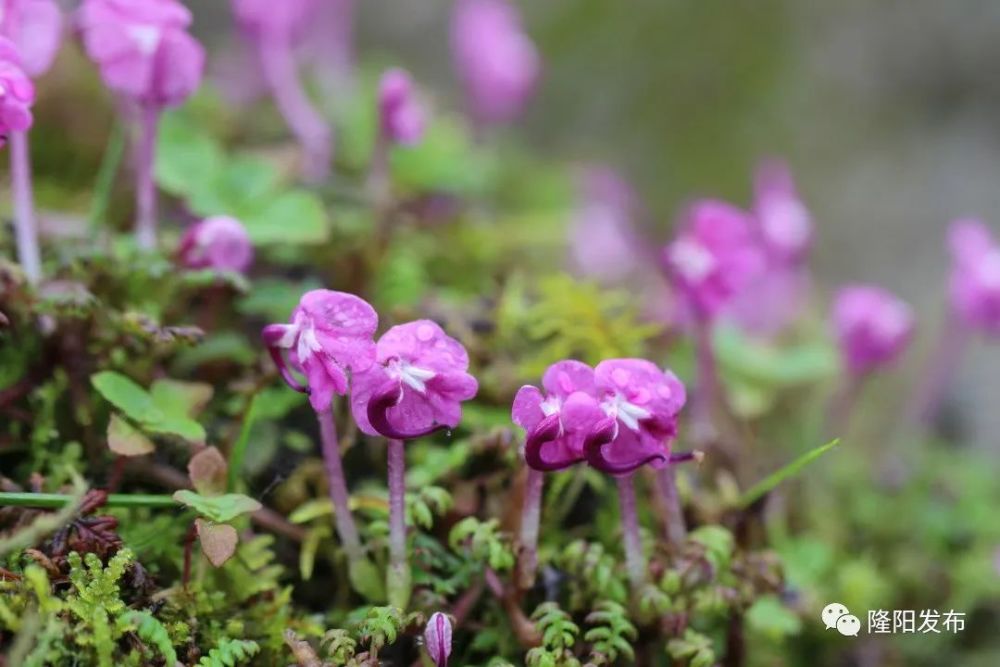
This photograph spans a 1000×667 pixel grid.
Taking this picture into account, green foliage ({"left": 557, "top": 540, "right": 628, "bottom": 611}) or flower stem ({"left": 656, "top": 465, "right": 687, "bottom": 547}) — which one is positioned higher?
flower stem ({"left": 656, "top": 465, "right": 687, "bottom": 547})

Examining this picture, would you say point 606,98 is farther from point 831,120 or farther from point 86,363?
point 86,363

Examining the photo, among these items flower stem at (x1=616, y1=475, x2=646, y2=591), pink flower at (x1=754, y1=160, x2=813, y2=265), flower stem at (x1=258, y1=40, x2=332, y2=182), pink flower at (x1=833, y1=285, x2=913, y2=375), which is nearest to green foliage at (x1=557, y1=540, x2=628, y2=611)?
flower stem at (x1=616, y1=475, x2=646, y2=591)

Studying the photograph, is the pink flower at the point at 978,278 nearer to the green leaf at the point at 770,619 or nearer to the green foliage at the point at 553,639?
the green leaf at the point at 770,619

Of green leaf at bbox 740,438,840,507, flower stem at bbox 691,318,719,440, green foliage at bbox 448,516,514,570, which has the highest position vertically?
flower stem at bbox 691,318,719,440

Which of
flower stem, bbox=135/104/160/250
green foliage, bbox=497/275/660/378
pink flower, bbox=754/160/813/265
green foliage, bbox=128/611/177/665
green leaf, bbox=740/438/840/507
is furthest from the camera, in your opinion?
pink flower, bbox=754/160/813/265

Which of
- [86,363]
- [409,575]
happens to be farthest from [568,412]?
[86,363]

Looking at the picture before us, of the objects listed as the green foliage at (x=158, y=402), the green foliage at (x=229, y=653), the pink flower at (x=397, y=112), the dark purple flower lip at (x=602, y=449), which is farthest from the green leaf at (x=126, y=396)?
the pink flower at (x=397, y=112)

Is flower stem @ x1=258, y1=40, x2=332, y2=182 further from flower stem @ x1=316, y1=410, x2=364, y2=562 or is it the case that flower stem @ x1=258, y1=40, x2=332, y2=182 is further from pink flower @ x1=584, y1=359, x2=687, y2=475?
pink flower @ x1=584, y1=359, x2=687, y2=475
